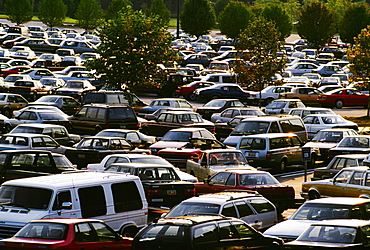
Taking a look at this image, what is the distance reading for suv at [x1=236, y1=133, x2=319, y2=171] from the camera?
28469 millimetres

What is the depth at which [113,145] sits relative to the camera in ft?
93.4

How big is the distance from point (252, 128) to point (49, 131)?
784 cm

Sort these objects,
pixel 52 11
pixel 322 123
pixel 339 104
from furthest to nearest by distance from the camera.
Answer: pixel 52 11, pixel 339 104, pixel 322 123

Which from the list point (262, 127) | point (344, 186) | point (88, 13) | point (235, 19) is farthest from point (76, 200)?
point (88, 13)

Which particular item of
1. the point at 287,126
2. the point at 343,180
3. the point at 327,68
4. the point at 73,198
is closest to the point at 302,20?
the point at 327,68

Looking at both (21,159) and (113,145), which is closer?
(21,159)

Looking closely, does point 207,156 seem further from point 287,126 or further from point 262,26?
point 262,26

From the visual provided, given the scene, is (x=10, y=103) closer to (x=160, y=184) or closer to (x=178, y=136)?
(x=178, y=136)

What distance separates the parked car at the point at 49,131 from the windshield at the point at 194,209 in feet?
48.0

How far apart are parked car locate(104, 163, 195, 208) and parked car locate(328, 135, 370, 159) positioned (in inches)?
392

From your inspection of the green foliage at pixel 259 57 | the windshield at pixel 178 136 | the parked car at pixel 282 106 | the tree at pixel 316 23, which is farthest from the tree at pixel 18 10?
the windshield at pixel 178 136

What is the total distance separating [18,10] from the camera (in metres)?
98.2

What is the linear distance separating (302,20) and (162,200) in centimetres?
6874

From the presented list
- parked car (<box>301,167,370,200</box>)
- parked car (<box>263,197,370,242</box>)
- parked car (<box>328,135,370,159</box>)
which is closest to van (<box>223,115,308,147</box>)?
parked car (<box>328,135,370,159</box>)
